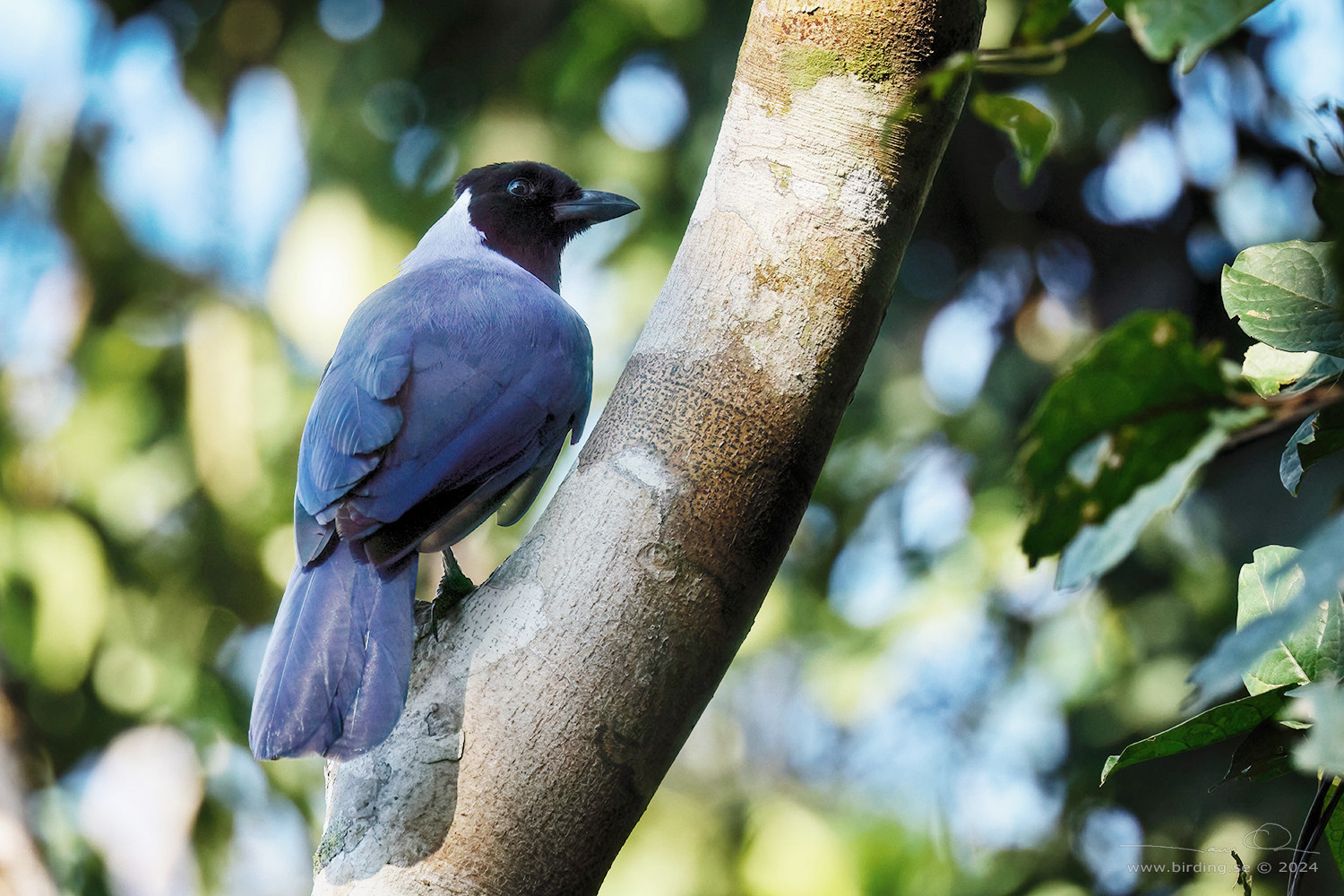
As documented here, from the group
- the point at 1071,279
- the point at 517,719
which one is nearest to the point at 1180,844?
the point at 1071,279

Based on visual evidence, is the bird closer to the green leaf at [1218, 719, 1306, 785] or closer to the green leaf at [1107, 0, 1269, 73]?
the green leaf at [1218, 719, 1306, 785]

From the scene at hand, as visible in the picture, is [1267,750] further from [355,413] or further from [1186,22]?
[355,413]

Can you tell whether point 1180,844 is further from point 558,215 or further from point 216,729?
point 216,729

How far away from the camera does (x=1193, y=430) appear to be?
640mm

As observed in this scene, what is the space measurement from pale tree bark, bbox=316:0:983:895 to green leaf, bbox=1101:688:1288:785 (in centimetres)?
53

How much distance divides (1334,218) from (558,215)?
253cm

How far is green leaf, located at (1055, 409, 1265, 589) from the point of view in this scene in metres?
0.62

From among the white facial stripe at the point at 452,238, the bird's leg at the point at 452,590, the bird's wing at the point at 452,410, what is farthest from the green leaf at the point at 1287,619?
the white facial stripe at the point at 452,238

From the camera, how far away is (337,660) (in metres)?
1.53

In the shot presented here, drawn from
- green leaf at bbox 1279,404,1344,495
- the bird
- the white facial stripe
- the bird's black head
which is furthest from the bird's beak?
green leaf at bbox 1279,404,1344,495

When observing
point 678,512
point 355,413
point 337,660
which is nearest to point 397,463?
point 355,413

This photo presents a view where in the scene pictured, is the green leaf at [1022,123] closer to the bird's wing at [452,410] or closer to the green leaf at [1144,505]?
Result: the green leaf at [1144,505]

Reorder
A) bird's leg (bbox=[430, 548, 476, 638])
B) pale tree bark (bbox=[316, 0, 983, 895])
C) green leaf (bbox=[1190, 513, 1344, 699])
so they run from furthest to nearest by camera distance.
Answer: bird's leg (bbox=[430, 548, 476, 638]), pale tree bark (bbox=[316, 0, 983, 895]), green leaf (bbox=[1190, 513, 1344, 699])

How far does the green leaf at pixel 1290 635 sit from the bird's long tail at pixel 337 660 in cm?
100
